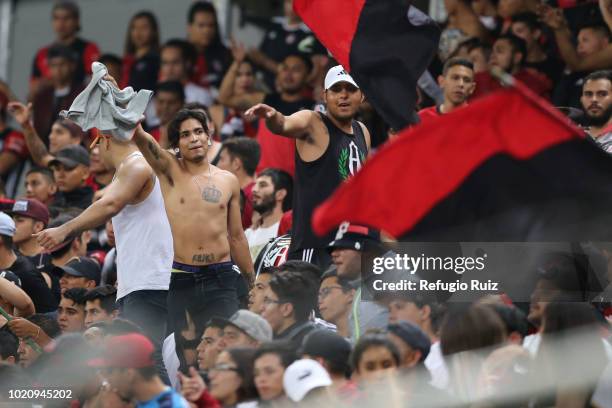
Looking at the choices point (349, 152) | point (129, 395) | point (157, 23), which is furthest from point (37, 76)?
point (129, 395)

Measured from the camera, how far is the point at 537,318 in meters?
7.76

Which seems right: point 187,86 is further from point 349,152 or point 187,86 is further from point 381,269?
point 381,269

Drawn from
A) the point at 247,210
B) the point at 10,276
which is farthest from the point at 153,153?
the point at 247,210

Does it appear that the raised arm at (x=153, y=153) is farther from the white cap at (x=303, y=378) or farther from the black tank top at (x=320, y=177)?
the white cap at (x=303, y=378)

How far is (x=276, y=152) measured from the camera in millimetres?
12727

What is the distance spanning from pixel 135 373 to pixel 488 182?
1.97 meters

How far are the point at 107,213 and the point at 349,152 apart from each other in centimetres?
172

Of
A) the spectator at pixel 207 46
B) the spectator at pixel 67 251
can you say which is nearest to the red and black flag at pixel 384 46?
the spectator at pixel 67 251

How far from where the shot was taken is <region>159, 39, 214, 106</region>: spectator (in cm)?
1479

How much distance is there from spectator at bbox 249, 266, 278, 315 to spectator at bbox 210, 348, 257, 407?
1.24m

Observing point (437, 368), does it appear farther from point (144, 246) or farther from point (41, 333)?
point (41, 333)

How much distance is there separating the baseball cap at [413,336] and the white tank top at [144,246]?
7.58ft

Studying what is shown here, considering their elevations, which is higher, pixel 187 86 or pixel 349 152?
pixel 187 86

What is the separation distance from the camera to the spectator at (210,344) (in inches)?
339
